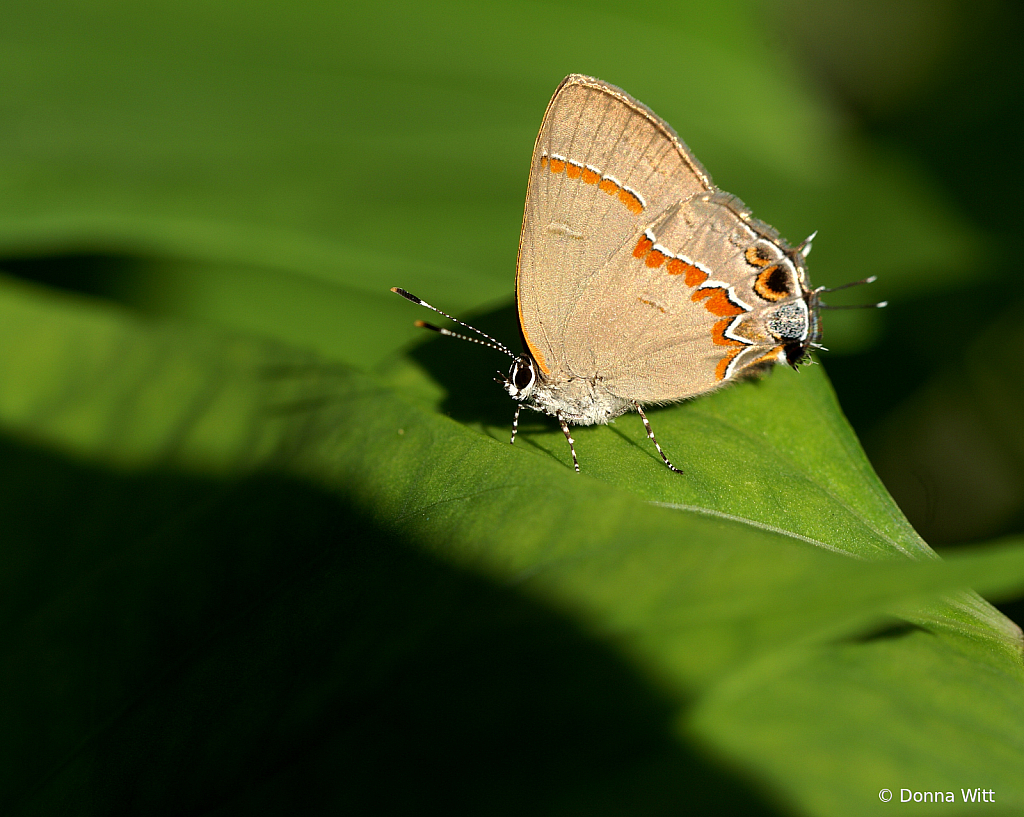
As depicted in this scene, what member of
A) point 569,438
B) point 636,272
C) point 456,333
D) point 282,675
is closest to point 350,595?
point 282,675

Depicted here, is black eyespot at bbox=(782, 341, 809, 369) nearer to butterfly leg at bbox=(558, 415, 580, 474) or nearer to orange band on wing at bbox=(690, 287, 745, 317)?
orange band on wing at bbox=(690, 287, 745, 317)

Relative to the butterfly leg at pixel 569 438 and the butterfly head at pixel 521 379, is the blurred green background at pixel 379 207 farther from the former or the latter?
the butterfly leg at pixel 569 438

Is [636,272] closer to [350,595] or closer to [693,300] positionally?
[693,300]

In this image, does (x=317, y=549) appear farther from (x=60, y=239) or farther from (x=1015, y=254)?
(x=1015, y=254)

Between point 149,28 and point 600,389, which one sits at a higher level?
point 149,28

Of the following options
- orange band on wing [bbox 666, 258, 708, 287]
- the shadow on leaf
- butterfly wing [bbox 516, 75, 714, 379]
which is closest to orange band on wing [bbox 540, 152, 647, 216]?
butterfly wing [bbox 516, 75, 714, 379]

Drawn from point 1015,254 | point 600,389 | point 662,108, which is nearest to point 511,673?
point 600,389

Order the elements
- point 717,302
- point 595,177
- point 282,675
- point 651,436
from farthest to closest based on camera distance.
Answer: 1. point 717,302
2. point 595,177
3. point 651,436
4. point 282,675
